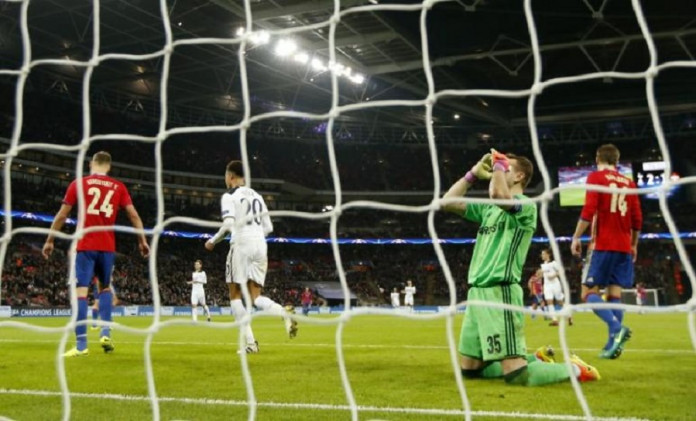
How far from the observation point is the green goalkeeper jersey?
14.6 ft

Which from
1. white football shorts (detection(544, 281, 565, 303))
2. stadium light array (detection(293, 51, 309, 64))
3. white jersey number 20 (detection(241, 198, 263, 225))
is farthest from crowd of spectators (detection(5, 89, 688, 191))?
white jersey number 20 (detection(241, 198, 263, 225))

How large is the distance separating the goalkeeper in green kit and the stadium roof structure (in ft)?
40.7

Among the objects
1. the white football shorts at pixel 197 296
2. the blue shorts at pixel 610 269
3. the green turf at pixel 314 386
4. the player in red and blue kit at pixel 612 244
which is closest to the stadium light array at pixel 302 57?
the white football shorts at pixel 197 296

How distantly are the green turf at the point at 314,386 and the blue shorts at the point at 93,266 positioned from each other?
71 cm

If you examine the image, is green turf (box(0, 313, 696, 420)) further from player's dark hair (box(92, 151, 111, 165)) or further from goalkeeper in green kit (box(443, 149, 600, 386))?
player's dark hair (box(92, 151, 111, 165))

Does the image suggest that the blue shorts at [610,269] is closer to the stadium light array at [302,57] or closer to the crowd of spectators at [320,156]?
the stadium light array at [302,57]

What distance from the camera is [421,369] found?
5387 millimetres

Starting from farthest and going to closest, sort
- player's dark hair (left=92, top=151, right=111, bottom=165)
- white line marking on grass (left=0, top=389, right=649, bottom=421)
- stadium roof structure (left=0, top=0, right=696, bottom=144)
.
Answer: stadium roof structure (left=0, top=0, right=696, bottom=144)
player's dark hair (left=92, top=151, right=111, bottom=165)
white line marking on grass (left=0, top=389, right=649, bottom=421)

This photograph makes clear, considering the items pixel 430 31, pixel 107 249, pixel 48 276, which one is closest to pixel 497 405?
pixel 107 249

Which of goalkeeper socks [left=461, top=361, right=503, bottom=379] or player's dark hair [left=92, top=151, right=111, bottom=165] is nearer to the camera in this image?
goalkeeper socks [left=461, top=361, right=503, bottom=379]

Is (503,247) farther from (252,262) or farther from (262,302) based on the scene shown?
(252,262)

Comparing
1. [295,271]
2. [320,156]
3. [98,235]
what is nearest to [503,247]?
[98,235]

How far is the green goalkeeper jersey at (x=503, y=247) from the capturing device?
4.46 meters

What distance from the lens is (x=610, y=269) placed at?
589cm
